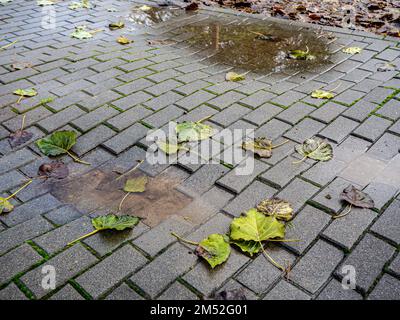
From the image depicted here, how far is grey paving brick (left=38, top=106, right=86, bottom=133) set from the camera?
267cm

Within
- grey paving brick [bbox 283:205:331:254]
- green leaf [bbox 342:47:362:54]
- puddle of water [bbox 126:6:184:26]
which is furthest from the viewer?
puddle of water [bbox 126:6:184:26]

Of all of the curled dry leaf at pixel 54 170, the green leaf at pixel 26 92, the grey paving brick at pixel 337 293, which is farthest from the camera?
the green leaf at pixel 26 92

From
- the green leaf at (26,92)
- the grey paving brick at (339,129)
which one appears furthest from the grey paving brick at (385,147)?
the green leaf at (26,92)

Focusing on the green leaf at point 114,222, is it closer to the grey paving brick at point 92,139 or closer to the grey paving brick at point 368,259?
the grey paving brick at point 92,139

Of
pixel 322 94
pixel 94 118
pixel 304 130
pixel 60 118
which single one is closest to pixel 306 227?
pixel 304 130

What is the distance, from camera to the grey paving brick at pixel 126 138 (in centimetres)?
246

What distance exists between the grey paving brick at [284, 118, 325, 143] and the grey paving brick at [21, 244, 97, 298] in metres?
1.51

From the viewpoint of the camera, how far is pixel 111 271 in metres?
1.66

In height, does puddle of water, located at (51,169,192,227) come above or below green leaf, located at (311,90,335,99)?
below

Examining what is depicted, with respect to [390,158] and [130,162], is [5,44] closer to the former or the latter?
[130,162]

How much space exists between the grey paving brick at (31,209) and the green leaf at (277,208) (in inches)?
43.6

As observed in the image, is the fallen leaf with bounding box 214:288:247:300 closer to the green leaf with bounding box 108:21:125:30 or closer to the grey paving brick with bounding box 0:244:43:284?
the grey paving brick with bounding box 0:244:43:284

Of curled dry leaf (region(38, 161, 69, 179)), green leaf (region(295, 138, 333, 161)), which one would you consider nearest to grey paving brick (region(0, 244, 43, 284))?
curled dry leaf (region(38, 161, 69, 179))

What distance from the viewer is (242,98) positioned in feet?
9.76
